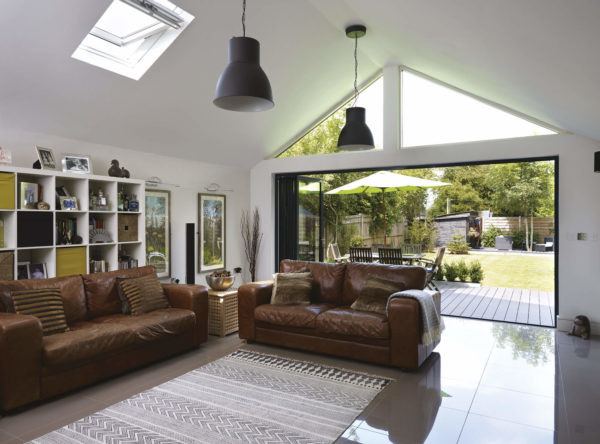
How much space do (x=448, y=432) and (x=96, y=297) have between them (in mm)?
3334

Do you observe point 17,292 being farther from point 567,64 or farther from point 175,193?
point 567,64

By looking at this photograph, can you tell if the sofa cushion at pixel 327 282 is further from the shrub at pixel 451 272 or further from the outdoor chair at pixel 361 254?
the shrub at pixel 451 272

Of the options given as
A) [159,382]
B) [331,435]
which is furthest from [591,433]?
[159,382]

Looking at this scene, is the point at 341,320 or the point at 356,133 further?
the point at 356,133

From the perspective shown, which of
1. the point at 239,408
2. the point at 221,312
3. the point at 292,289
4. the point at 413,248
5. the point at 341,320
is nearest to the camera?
the point at 239,408

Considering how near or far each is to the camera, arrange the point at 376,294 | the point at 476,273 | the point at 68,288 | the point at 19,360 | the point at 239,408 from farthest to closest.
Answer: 1. the point at 476,273
2. the point at 376,294
3. the point at 68,288
4. the point at 239,408
5. the point at 19,360

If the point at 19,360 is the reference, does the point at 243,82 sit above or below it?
above

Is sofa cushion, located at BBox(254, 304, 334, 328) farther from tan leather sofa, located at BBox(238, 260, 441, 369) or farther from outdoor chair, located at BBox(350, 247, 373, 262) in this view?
outdoor chair, located at BBox(350, 247, 373, 262)

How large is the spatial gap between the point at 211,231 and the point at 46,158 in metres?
2.74

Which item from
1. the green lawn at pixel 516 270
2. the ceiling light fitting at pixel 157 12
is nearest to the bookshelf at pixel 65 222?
the ceiling light fitting at pixel 157 12

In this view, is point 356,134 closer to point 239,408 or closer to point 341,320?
point 341,320

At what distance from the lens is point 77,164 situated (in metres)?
4.61

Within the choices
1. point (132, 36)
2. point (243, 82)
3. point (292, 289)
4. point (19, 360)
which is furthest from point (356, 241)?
point (19, 360)

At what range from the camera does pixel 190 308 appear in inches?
173
